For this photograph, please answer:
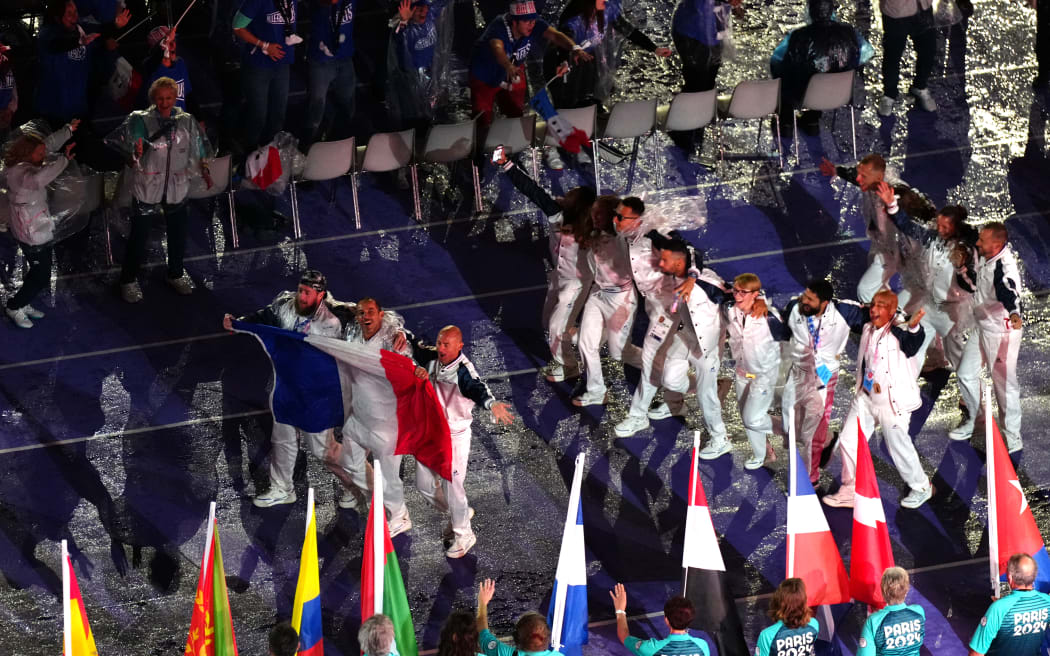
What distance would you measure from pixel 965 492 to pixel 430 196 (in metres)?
6.34

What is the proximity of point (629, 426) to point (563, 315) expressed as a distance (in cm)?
111

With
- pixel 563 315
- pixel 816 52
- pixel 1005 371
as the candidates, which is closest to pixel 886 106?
pixel 816 52

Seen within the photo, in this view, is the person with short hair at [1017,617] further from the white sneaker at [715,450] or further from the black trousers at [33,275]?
the black trousers at [33,275]

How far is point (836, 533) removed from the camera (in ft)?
42.1

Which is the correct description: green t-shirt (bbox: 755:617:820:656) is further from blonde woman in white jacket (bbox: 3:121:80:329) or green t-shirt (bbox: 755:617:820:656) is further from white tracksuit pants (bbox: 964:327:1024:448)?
blonde woman in white jacket (bbox: 3:121:80:329)

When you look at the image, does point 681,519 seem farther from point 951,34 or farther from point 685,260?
point 951,34

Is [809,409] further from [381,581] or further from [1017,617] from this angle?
[381,581]

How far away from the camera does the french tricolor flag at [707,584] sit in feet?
36.4

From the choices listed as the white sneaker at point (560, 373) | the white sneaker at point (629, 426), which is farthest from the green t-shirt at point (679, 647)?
the white sneaker at point (560, 373)

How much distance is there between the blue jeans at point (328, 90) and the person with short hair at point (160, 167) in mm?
1756

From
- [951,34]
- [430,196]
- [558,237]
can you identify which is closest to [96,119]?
[430,196]

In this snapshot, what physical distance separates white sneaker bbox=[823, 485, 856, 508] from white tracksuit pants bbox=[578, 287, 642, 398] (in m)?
2.16

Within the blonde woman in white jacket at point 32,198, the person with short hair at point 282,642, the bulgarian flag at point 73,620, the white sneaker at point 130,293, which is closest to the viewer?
the bulgarian flag at point 73,620

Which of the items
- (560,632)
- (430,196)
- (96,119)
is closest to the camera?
(560,632)
